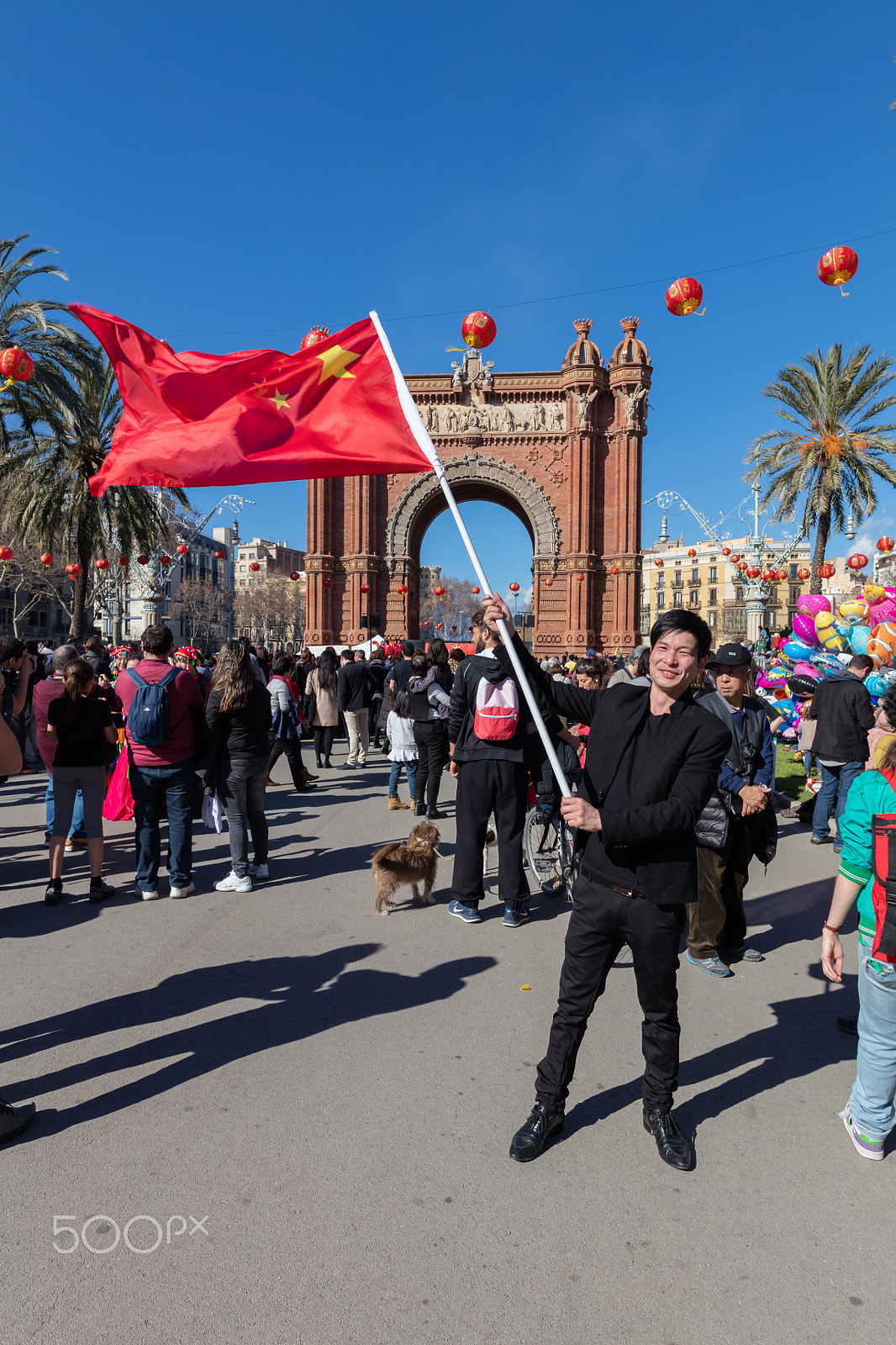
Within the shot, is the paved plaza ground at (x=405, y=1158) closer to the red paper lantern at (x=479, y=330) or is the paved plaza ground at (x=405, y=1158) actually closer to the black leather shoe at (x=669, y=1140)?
the black leather shoe at (x=669, y=1140)

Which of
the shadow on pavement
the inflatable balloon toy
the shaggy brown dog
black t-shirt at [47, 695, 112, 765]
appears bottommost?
the shadow on pavement

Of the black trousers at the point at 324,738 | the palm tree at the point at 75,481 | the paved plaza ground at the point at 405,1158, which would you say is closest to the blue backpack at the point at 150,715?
the paved plaza ground at the point at 405,1158

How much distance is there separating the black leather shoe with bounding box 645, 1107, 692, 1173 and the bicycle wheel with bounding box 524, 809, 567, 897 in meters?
3.13

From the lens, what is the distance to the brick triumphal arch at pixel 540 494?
102ft

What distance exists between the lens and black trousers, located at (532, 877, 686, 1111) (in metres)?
A: 2.78

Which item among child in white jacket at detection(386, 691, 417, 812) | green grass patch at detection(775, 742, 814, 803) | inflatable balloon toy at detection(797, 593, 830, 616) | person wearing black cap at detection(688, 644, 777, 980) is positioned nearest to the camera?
person wearing black cap at detection(688, 644, 777, 980)

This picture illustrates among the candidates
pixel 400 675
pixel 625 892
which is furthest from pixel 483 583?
pixel 400 675

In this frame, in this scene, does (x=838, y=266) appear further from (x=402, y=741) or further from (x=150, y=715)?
(x=150, y=715)

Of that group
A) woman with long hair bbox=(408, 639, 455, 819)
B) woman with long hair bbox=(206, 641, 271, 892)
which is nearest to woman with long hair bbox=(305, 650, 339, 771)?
woman with long hair bbox=(408, 639, 455, 819)

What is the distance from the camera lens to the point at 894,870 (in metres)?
2.74

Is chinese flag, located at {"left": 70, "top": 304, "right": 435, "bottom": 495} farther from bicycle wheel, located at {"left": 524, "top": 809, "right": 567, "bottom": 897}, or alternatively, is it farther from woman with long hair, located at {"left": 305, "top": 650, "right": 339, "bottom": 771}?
woman with long hair, located at {"left": 305, "top": 650, "right": 339, "bottom": 771}

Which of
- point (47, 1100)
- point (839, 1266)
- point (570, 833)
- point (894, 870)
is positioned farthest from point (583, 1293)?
point (570, 833)

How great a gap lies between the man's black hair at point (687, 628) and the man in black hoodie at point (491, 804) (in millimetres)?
2445

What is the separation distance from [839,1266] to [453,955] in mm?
2698
